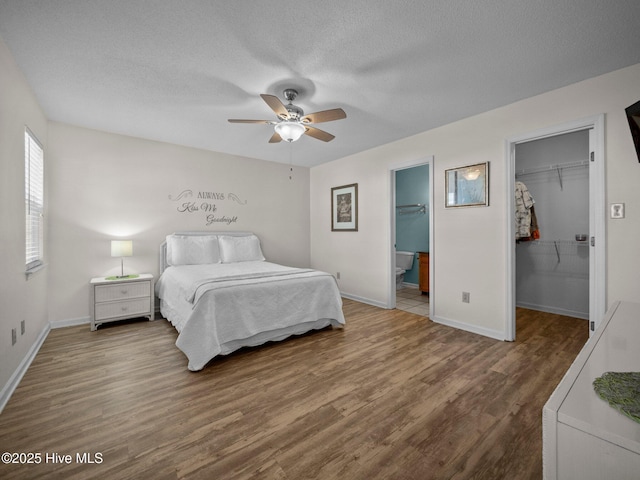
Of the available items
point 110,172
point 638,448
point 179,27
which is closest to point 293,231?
point 110,172

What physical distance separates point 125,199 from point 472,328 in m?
4.81

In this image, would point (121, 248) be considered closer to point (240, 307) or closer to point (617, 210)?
point (240, 307)

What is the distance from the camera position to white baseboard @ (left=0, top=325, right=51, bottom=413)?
1.95 meters

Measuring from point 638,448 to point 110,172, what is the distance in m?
4.96

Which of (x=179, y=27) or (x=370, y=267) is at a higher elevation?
(x=179, y=27)

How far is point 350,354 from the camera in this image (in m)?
2.77

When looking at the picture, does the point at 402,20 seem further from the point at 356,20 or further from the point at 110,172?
the point at 110,172

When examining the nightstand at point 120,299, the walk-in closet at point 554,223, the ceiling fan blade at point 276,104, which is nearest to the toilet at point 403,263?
the walk-in closet at point 554,223

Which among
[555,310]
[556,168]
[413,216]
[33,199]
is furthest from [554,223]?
[33,199]

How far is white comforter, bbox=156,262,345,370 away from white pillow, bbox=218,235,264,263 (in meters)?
0.71

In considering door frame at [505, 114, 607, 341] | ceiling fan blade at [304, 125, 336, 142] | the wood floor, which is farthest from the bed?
door frame at [505, 114, 607, 341]

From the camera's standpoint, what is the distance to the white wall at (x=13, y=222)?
2.02 metres

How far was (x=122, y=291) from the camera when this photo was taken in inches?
141

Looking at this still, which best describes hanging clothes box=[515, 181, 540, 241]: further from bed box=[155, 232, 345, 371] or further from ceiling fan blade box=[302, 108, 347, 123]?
ceiling fan blade box=[302, 108, 347, 123]
